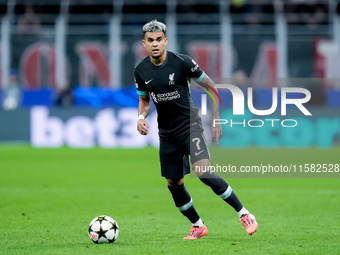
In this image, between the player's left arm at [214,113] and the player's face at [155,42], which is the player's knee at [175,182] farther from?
the player's face at [155,42]

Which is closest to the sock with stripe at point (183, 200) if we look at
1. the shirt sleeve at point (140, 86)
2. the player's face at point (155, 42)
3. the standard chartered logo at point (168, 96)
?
the standard chartered logo at point (168, 96)

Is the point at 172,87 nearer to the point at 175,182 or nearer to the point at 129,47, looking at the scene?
the point at 175,182

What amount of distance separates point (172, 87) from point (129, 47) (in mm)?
15426

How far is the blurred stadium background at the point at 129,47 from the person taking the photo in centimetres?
2227

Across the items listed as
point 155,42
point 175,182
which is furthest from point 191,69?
point 175,182

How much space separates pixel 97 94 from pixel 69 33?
7.03 feet

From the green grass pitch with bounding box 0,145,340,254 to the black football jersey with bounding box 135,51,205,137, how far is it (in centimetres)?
126

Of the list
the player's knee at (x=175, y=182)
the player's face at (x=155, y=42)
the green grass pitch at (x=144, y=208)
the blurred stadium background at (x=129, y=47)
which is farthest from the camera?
the blurred stadium background at (x=129, y=47)

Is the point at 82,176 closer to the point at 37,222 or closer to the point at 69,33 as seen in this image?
the point at 37,222

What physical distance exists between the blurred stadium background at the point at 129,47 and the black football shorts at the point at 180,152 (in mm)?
13898

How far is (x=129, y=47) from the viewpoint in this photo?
2283cm

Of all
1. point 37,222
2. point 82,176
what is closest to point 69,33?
point 82,176

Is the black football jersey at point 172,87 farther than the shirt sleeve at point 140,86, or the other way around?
the shirt sleeve at point 140,86

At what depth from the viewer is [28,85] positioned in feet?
77.4
